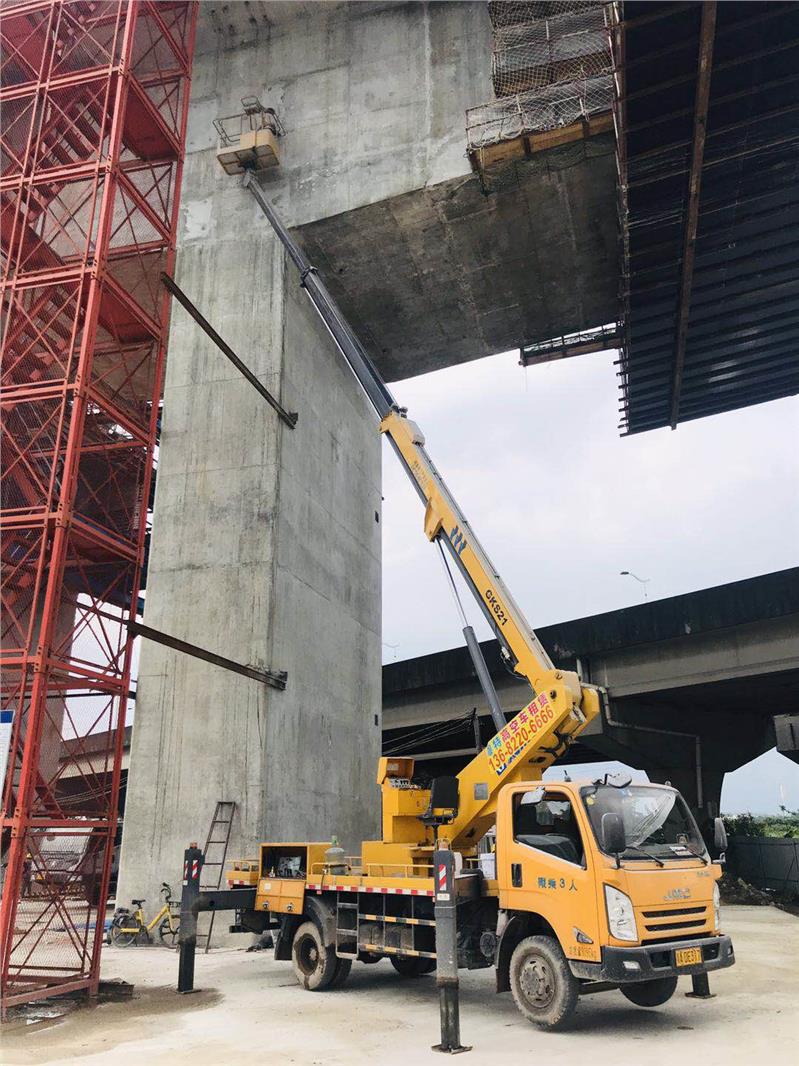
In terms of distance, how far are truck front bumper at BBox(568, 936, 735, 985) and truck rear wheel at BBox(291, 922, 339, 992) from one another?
4386 mm

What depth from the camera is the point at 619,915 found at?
8.70 m

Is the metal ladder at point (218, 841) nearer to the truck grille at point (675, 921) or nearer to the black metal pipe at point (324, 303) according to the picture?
the black metal pipe at point (324, 303)

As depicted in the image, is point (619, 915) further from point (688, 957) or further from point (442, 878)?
point (442, 878)

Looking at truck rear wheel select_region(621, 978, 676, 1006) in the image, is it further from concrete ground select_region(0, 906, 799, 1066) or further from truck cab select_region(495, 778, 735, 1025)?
concrete ground select_region(0, 906, 799, 1066)

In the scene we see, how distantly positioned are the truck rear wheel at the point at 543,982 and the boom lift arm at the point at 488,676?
2.62m

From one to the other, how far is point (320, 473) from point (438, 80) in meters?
10.8

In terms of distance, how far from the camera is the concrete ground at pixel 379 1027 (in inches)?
325

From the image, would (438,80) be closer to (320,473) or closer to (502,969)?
(320,473)

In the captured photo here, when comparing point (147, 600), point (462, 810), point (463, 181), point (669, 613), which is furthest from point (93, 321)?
point (669, 613)

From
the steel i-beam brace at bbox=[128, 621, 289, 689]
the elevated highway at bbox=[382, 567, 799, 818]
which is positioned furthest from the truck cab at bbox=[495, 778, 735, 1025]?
the elevated highway at bbox=[382, 567, 799, 818]

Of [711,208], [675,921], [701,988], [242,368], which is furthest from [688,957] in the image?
[711,208]

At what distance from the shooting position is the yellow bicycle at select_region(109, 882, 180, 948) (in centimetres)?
1730

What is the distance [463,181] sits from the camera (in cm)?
2109

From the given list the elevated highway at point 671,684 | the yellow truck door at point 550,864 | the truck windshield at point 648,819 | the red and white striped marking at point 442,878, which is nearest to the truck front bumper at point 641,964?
the yellow truck door at point 550,864
